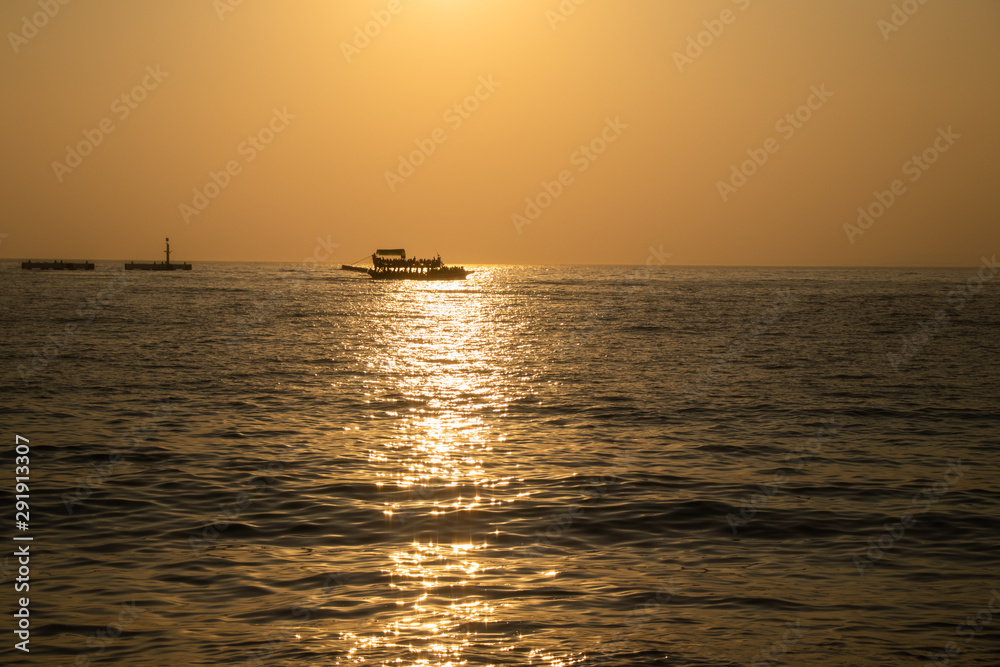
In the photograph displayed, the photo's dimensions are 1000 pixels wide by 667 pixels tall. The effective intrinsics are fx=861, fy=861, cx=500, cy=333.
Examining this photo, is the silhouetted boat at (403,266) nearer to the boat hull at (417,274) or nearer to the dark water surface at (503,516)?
the boat hull at (417,274)

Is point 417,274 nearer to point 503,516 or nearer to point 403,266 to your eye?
point 403,266

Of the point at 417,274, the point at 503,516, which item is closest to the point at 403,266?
the point at 417,274

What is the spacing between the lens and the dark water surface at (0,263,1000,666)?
9.66 metres

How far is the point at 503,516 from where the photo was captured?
14.7 meters

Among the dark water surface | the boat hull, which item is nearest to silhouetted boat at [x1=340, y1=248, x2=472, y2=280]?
the boat hull

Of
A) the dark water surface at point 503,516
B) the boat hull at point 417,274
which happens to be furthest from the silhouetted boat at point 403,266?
the dark water surface at point 503,516

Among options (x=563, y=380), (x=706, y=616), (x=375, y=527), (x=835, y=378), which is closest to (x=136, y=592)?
(x=375, y=527)

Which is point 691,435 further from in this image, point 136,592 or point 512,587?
point 136,592

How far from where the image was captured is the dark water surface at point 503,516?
31.7ft

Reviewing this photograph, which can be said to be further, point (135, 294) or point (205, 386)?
point (135, 294)

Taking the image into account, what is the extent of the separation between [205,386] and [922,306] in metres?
93.8

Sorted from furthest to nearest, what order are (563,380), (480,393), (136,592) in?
(563,380) → (480,393) → (136,592)

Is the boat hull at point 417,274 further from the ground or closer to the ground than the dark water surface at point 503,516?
further from the ground

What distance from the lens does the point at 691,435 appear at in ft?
74.4
